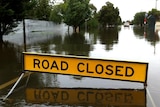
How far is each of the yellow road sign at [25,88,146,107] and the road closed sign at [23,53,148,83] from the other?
1.28ft

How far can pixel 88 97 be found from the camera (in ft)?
26.2

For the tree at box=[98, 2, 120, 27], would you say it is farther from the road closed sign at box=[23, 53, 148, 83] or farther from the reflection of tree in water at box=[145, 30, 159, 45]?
the road closed sign at box=[23, 53, 148, 83]

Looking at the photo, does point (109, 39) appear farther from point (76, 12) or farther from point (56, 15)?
point (56, 15)

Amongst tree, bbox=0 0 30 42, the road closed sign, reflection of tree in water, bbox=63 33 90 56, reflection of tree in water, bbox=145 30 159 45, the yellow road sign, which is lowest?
the yellow road sign

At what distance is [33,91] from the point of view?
8.65m

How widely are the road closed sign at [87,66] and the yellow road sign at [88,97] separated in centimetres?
39

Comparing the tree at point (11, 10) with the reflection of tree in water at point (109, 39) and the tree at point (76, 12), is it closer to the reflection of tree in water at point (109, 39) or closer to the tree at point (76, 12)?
the reflection of tree in water at point (109, 39)

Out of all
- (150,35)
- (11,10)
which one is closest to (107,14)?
(150,35)

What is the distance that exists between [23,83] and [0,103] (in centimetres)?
213

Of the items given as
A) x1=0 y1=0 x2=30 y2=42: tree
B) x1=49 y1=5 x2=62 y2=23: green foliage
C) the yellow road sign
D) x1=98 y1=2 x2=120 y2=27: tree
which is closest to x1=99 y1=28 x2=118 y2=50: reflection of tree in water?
x1=0 y1=0 x2=30 y2=42: tree

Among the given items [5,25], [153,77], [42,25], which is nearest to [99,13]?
[42,25]

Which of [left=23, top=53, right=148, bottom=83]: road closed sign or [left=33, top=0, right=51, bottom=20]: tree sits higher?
[left=33, top=0, right=51, bottom=20]: tree

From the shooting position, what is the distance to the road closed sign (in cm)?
854

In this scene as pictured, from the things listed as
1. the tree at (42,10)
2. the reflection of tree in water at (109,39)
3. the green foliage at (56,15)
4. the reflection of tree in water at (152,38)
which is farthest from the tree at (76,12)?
the reflection of tree in water at (152,38)
